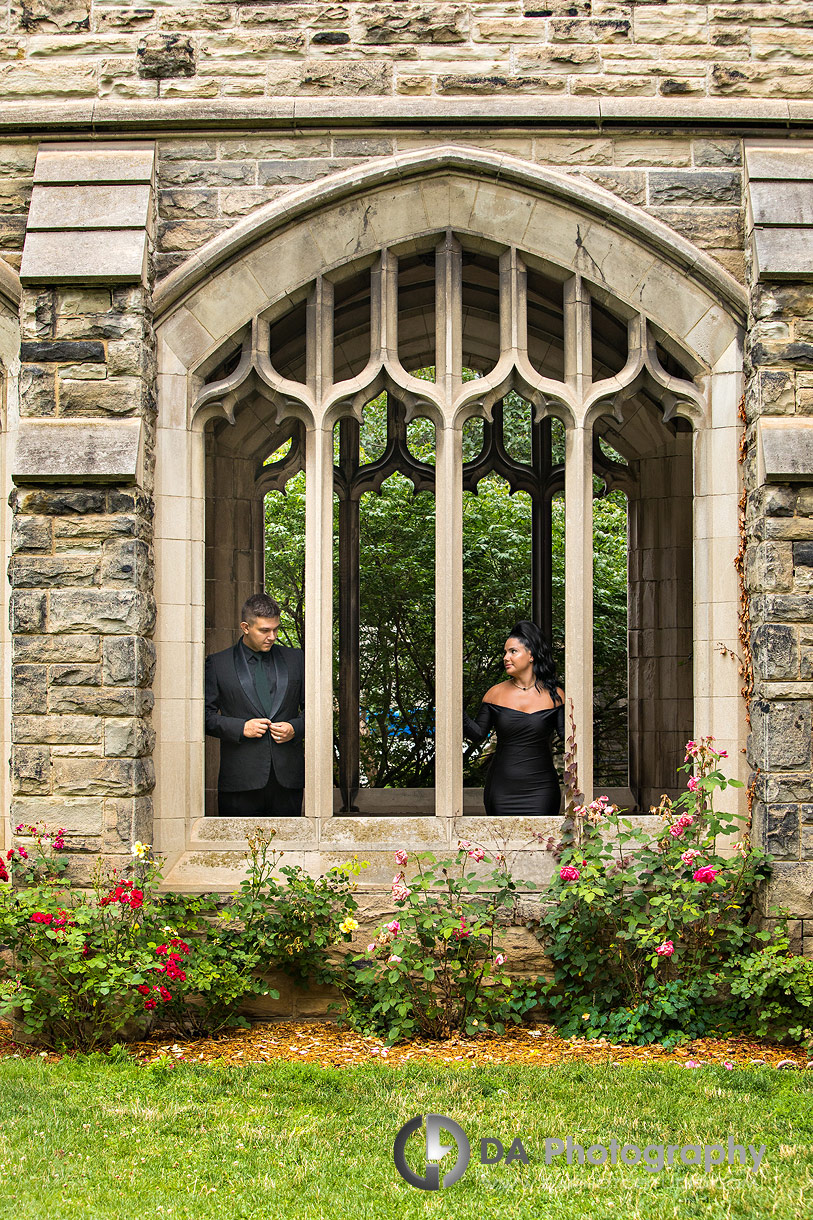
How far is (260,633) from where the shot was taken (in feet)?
19.7

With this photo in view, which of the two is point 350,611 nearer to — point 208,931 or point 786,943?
point 208,931

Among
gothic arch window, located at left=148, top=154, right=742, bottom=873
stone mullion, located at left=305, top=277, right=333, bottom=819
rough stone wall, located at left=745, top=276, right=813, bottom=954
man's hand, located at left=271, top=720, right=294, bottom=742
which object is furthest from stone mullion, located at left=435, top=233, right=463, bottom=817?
→ rough stone wall, located at left=745, top=276, right=813, bottom=954

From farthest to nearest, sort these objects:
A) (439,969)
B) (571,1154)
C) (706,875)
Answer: (439,969)
(706,875)
(571,1154)

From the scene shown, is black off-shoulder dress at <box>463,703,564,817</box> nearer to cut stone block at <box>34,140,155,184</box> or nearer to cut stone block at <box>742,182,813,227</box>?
cut stone block at <box>742,182,813,227</box>

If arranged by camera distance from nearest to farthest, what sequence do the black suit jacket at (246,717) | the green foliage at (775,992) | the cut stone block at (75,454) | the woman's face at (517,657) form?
the green foliage at (775,992) → the cut stone block at (75,454) → the black suit jacket at (246,717) → the woman's face at (517,657)

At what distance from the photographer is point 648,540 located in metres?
8.48

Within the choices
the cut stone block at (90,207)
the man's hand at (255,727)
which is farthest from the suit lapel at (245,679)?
the cut stone block at (90,207)

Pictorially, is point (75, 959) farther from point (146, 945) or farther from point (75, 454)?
point (75, 454)

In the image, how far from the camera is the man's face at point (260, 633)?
600 centimetres

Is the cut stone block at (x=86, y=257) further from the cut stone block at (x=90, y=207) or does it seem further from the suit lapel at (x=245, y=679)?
the suit lapel at (x=245, y=679)

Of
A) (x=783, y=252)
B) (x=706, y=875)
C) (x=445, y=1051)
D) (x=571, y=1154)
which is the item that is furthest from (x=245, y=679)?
(x=783, y=252)

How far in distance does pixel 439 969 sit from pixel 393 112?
4.14m

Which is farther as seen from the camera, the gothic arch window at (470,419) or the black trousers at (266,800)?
the black trousers at (266,800)

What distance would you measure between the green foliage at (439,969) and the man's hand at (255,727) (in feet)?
3.71
